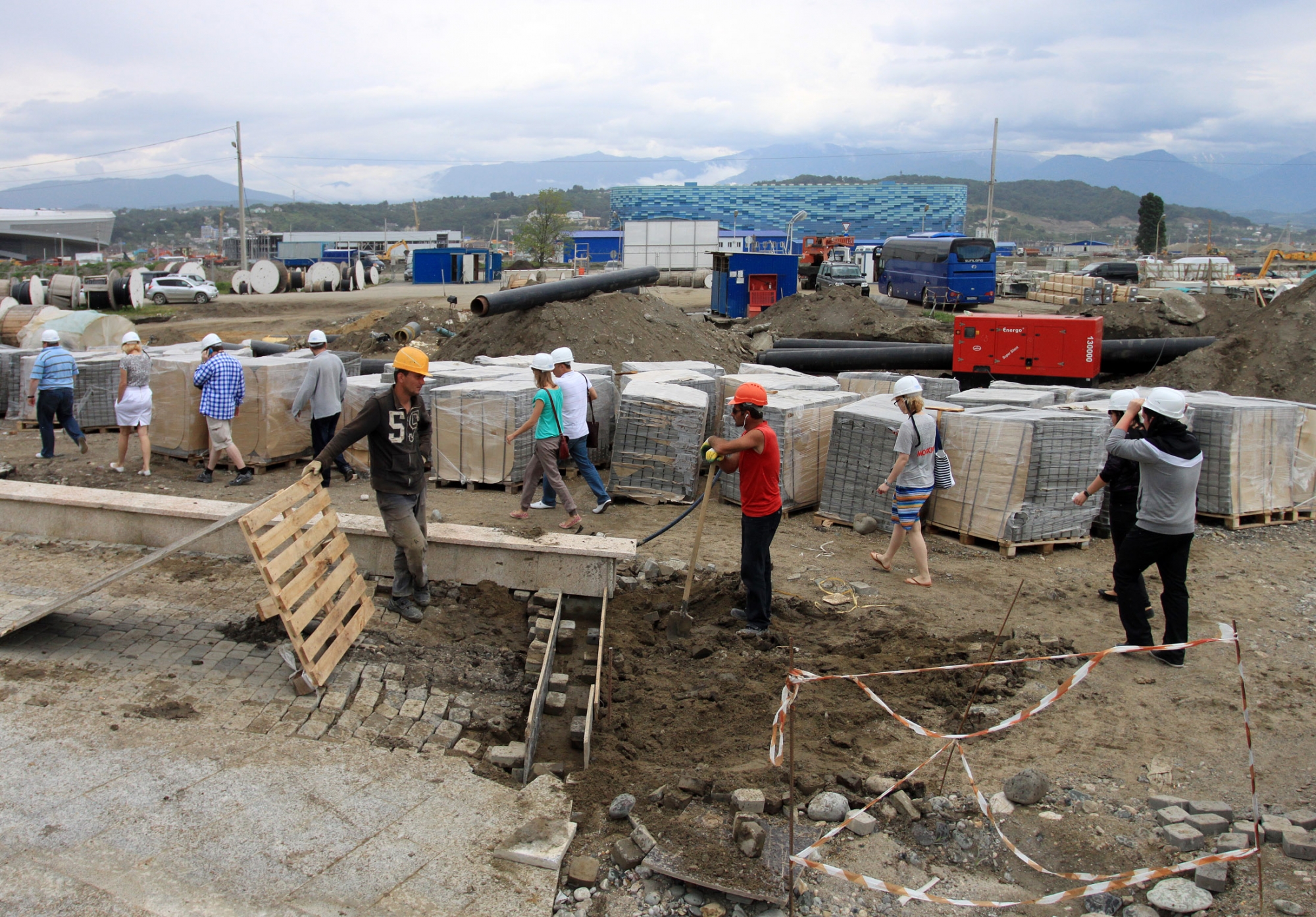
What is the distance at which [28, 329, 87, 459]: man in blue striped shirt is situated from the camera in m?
10.8

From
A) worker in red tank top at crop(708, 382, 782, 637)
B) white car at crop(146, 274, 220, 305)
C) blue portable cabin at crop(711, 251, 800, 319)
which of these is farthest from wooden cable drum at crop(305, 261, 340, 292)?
worker in red tank top at crop(708, 382, 782, 637)

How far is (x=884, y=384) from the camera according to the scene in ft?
39.8

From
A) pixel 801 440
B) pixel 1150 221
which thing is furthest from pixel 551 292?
pixel 1150 221

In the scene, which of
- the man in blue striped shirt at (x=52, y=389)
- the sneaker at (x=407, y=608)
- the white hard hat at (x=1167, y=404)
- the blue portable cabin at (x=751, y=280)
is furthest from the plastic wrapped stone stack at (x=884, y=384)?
the blue portable cabin at (x=751, y=280)

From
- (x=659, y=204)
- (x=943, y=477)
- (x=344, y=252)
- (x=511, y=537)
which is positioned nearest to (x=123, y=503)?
(x=511, y=537)

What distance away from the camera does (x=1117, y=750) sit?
4.78m

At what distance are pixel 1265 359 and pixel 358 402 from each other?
43.1 feet

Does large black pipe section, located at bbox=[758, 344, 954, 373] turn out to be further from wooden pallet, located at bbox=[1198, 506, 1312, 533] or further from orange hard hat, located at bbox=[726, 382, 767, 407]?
orange hard hat, located at bbox=[726, 382, 767, 407]

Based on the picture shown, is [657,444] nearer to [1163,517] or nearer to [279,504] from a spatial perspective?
[279,504]

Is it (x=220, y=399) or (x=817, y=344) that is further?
(x=817, y=344)

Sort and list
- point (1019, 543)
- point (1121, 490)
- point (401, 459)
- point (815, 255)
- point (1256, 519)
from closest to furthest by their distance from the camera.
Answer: point (401, 459) < point (1121, 490) < point (1019, 543) < point (1256, 519) < point (815, 255)

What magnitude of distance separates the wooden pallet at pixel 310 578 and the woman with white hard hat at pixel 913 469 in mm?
4073

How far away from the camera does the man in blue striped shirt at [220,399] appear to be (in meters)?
9.74

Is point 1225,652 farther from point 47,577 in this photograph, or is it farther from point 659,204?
point 659,204
